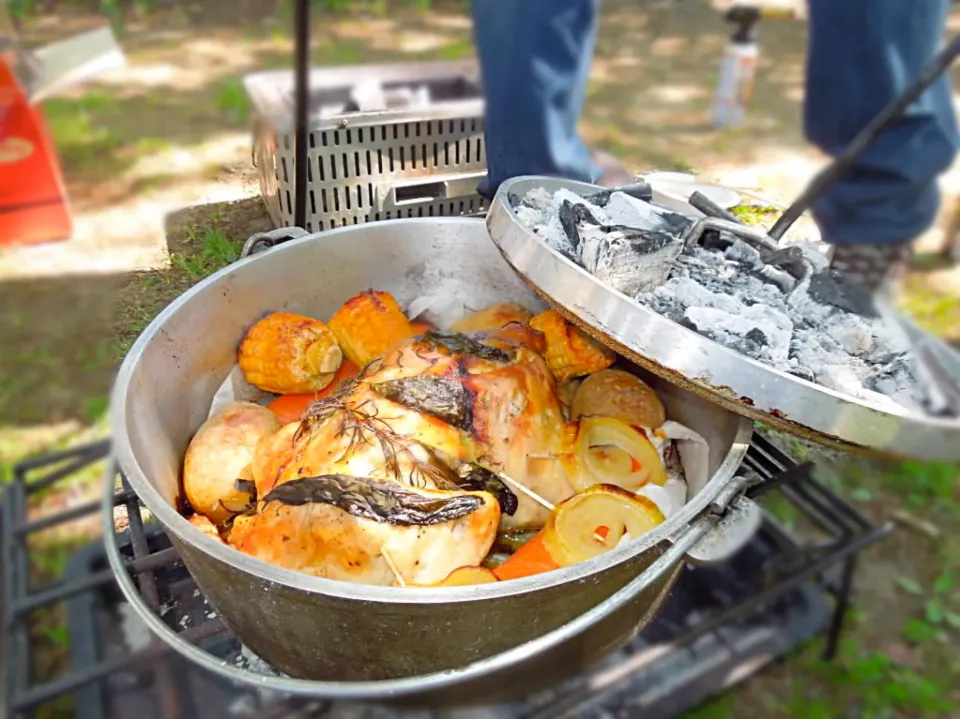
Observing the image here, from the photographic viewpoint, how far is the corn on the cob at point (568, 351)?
4.89ft

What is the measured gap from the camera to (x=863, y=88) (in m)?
0.96

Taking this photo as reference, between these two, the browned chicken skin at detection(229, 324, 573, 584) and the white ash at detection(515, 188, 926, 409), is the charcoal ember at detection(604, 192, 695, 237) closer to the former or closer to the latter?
the white ash at detection(515, 188, 926, 409)

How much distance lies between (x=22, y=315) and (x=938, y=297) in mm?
2497

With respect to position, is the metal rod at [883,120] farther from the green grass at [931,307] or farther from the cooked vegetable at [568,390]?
the cooked vegetable at [568,390]

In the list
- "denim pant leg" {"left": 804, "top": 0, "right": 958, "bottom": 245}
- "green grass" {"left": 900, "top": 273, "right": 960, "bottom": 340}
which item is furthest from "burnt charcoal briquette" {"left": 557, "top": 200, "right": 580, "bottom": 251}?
"green grass" {"left": 900, "top": 273, "right": 960, "bottom": 340}

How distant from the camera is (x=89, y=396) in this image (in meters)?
2.17

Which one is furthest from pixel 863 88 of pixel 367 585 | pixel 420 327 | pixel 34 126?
pixel 34 126

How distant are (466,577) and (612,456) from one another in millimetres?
453

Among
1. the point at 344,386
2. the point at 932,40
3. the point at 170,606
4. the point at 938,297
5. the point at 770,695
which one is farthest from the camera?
the point at 770,695

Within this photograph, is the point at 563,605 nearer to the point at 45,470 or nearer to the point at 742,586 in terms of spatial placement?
the point at 742,586

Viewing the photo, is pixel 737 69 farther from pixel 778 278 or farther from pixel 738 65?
pixel 778 278

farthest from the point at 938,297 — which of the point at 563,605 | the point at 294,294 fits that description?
the point at 294,294

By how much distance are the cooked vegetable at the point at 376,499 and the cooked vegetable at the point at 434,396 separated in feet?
0.59

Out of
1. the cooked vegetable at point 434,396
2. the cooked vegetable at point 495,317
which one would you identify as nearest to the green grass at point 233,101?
the cooked vegetable at point 434,396
